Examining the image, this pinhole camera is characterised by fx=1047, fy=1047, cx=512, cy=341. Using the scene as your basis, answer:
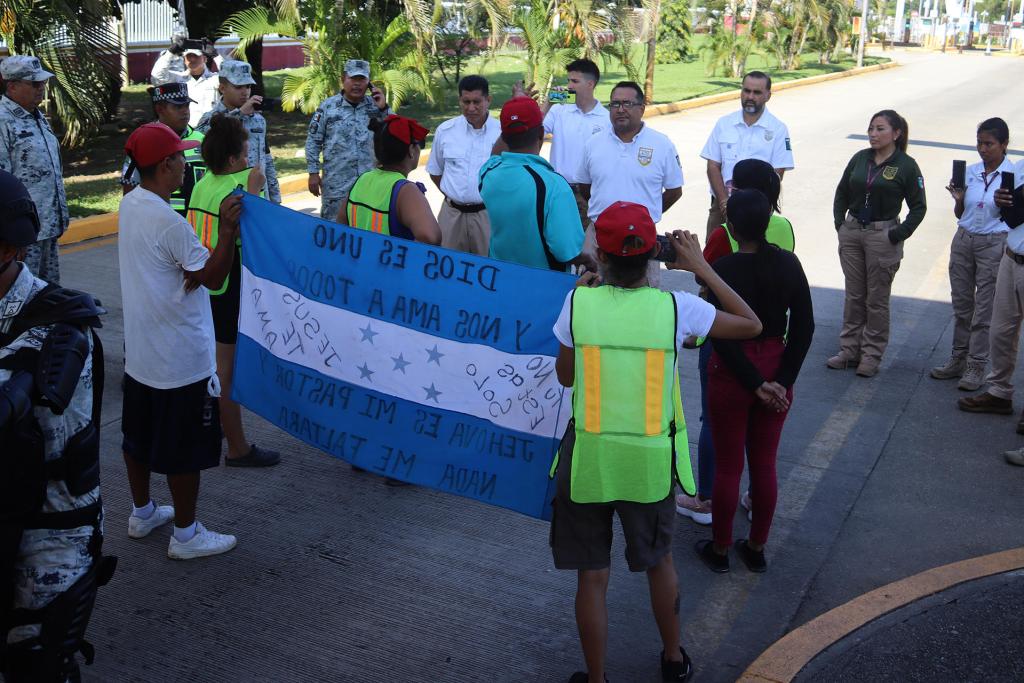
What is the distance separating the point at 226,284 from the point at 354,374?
1.24 m

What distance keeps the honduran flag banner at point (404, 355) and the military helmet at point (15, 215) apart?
1887 mm

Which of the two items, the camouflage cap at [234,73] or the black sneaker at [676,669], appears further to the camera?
the camouflage cap at [234,73]

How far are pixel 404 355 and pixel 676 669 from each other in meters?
1.78

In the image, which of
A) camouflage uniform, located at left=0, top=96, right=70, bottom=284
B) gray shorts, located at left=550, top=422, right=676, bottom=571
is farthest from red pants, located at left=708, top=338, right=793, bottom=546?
camouflage uniform, located at left=0, top=96, right=70, bottom=284

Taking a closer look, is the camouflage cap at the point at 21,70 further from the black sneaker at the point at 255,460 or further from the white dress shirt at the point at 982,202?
the white dress shirt at the point at 982,202

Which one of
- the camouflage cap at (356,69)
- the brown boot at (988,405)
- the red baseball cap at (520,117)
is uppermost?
the camouflage cap at (356,69)

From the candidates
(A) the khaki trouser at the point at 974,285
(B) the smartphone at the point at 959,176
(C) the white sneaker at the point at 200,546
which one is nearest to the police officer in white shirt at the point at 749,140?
(B) the smartphone at the point at 959,176

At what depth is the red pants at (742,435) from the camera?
454cm

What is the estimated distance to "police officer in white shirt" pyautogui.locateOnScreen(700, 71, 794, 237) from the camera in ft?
24.7

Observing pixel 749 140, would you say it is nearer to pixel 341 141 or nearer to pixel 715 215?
pixel 715 215

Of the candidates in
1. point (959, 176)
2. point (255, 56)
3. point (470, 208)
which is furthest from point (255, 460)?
point (255, 56)

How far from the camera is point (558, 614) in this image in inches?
175

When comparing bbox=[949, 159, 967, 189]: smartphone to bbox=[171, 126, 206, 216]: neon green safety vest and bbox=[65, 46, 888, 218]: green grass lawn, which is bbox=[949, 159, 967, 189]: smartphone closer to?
bbox=[171, 126, 206, 216]: neon green safety vest

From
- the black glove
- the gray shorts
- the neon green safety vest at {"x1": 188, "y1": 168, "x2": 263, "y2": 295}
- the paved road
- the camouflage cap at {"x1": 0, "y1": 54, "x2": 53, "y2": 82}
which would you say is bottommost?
the paved road
